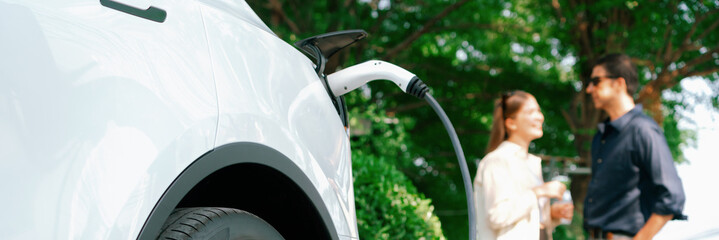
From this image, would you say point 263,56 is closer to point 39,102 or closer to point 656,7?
point 39,102

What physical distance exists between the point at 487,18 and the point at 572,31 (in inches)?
62.1

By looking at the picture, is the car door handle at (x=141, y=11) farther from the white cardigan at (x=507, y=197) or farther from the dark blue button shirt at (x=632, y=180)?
the dark blue button shirt at (x=632, y=180)

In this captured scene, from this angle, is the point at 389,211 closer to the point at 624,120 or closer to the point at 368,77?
the point at 624,120

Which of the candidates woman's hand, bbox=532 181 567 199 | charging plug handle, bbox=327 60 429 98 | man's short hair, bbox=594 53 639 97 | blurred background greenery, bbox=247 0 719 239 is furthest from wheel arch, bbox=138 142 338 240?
blurred background greenery, bbox=247 0 719 239

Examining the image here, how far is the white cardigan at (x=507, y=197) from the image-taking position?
3393 millimetres

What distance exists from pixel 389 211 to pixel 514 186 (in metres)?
1.18

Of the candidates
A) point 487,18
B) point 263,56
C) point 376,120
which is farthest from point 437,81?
point 263,56

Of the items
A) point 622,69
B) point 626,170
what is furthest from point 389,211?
point 622,69

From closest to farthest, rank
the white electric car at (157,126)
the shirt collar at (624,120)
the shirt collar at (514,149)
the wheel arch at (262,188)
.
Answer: the white electric car at (157,126), the wheel arch at (262,188), the shirt collar at (514,149), the shirt collar at (624,120)

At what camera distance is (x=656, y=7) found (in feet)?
33.5

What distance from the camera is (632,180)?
360cm

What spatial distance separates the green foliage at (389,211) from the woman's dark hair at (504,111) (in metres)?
0.77

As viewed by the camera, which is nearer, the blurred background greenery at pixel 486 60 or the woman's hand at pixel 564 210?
the woman's hand at pixel 564 210

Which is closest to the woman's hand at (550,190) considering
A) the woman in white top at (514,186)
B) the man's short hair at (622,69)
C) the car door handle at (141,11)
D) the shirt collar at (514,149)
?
the woman in white top at (514,186)
